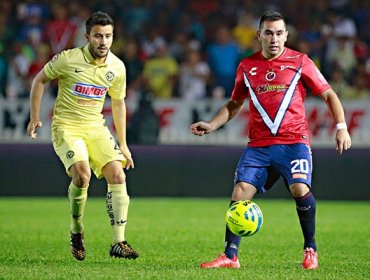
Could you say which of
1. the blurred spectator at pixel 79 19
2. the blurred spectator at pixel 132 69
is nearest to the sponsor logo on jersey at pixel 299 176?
the blurred spectator at pixel 132 69

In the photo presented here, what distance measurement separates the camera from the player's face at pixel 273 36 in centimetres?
914

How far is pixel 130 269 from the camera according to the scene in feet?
29.3

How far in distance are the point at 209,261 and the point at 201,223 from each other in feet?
14.8

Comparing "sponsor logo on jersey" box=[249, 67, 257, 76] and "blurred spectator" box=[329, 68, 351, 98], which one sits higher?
"sponsor logo on jersey" box=[249, 67, 257, 76]

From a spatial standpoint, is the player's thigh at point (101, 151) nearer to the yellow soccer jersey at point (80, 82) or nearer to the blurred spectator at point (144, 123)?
the yellow soccer jersey at point (80, 82)

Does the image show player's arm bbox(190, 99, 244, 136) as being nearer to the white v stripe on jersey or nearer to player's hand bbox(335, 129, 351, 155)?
the white v stripe on jersey

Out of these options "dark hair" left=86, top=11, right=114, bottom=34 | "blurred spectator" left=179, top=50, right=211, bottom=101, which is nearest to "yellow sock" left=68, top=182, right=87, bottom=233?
"dark hair" left=86, top=11, right=114, bottom=34

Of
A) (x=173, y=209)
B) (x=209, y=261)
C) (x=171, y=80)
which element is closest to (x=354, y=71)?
(x=171, y=80)

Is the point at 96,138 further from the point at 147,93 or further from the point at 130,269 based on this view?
the point at 147,93

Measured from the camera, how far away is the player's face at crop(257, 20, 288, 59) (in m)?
9.14

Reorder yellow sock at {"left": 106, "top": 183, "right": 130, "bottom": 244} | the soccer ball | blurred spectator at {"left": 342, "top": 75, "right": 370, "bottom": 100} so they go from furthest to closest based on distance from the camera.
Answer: blurred spectator at {"left": 342, "top": 75, "right": 370, "bottom": 100}
yellow sock at {"left": 106, "top": 183, "right": 130, "bottom": 244}
the soccer ball

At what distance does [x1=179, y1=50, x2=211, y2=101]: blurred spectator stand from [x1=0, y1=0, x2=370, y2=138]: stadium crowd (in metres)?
0.02

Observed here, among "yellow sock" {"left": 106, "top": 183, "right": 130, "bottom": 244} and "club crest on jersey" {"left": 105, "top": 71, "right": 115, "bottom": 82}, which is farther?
"club crest on jersey" {"left": 105, "top": 71, "right": 115, "bottom": 82}

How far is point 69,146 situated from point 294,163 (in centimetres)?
208
